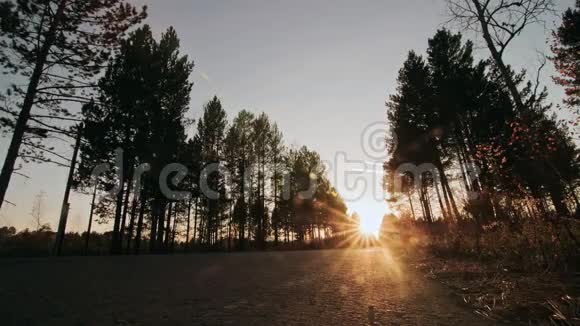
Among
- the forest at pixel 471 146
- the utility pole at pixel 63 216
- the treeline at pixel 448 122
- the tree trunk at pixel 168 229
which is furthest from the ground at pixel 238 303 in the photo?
the tree trunk at pixel 168 229

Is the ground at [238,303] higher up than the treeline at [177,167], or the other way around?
the treeline at [177,167]

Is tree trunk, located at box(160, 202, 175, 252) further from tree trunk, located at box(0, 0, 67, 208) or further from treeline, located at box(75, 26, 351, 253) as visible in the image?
tree trunk, located at box(0, 0, 67, 208)

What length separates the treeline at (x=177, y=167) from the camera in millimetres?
17328

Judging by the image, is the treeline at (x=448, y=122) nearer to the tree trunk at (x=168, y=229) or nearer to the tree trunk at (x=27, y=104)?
the tree trunk at (x=27, y=104)

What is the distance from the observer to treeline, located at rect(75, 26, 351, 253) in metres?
17.3

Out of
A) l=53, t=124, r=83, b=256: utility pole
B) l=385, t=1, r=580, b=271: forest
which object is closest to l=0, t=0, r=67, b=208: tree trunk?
l=53, t=124, r=83, b=256: utility pole

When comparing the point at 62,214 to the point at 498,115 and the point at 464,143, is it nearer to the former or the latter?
the point at 464,143

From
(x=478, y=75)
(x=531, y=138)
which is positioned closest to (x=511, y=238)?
(x=531, y=138)

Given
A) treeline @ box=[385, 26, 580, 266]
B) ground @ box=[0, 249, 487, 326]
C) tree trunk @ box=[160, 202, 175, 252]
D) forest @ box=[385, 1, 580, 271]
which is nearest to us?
ground @ box=[0, 249, 487, 326]

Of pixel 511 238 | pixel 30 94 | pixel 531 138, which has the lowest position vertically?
pixel 511 238

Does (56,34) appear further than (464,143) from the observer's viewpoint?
No

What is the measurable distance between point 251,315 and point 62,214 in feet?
65.0

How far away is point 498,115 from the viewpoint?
15.7 m

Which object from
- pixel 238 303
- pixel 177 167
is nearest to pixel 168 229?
pixel 177 167
